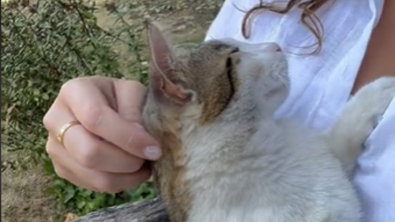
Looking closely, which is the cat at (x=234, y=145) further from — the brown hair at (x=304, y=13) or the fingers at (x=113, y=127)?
the brown hair at (x=304, y=13)


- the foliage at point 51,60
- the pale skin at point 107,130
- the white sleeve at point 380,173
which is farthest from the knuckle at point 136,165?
the foliage at point 51,60

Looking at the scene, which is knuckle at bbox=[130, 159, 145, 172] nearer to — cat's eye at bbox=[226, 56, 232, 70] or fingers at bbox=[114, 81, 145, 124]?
fingers at bbox=[114, 81, 145, 124]

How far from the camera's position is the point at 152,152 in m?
1.00

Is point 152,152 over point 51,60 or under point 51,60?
over

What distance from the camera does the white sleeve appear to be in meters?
1.04

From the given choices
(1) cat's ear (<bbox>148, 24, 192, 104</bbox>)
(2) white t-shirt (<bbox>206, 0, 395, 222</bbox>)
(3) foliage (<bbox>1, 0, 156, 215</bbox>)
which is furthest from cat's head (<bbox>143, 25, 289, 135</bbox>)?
(3) foliage (<bbox>1, 0, 156, 215</bbox>)

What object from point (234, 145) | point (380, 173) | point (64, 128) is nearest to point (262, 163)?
point (234, 145)

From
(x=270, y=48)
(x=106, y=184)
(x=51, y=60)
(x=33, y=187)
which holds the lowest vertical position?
(x=33, y=187)

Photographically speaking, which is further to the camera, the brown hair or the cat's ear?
the brown hair

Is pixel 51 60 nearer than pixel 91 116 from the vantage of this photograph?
No

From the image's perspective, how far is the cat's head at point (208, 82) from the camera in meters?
0.98

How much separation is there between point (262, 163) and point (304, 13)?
0.92ft

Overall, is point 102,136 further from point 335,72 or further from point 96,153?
point 335,72

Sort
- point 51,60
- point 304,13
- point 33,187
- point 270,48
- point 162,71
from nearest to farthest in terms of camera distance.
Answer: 1. point 162,71
2. point 270,48
3. point 304,13
4. point 51,60
5. point 33,187
